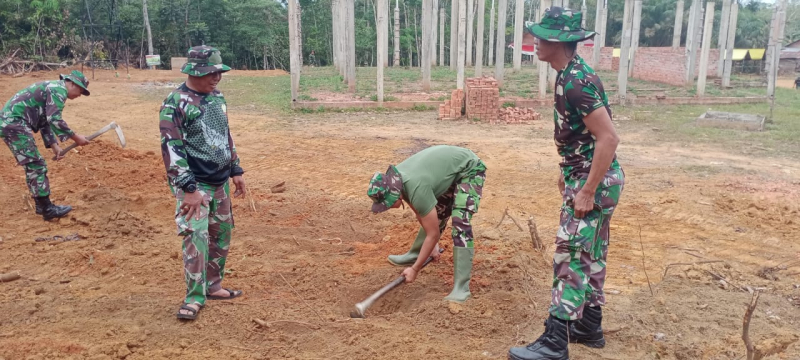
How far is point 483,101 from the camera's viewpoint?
12.1 m

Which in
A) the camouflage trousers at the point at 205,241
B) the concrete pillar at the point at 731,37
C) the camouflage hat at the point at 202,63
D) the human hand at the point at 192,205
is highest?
the concrete pillar at the point at 731,37

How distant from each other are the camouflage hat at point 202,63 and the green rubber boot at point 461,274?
191 centimetres

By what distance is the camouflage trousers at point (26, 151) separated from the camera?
5.58m

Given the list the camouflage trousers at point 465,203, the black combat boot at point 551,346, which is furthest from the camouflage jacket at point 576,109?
the camouflage trousers at point 465,203

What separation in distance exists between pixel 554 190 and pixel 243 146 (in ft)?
16.9

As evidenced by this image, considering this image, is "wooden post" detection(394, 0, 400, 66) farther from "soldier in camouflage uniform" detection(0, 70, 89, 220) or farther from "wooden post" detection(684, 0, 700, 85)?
"soldier in camouflage uniform" detection(0, 70, 89, 220)

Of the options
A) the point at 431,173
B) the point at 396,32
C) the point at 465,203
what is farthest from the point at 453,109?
the point at 396,32

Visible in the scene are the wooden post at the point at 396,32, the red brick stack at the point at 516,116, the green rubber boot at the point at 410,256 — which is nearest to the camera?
the green rubber boot at the point at 410,256

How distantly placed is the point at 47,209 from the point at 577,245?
5281 mm

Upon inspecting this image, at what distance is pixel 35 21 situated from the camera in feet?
76.2

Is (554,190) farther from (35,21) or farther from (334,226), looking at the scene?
(35,21)

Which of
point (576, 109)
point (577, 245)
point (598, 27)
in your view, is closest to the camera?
point (576, 109)

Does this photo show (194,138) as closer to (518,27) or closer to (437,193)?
(437,193)

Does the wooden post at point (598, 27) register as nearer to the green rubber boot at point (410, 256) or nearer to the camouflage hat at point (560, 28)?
the green rubber boot at point (410, 256)
